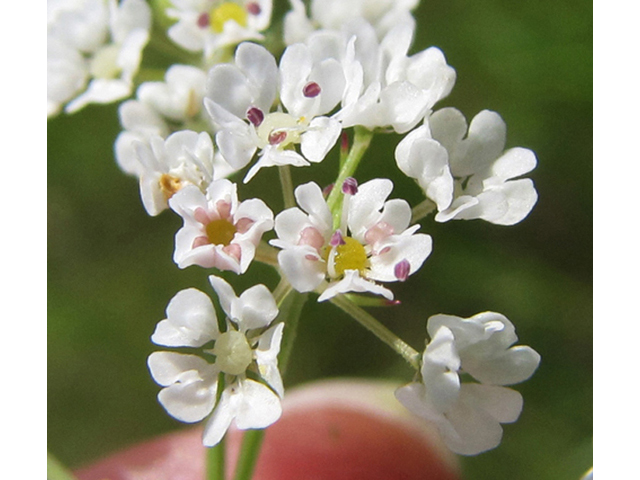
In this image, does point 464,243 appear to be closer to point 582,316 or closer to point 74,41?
point 582,316

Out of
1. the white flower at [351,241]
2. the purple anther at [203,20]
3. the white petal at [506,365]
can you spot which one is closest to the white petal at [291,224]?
Result: the white flower at [351,241]

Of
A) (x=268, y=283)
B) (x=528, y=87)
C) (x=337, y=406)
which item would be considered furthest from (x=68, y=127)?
(x=528, y=87)

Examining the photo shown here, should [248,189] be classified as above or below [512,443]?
above

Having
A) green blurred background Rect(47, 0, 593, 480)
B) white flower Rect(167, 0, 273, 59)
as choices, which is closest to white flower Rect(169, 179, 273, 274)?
white flower Rect(167, 0, 273, 59)

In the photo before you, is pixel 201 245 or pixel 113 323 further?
pixel 113 323

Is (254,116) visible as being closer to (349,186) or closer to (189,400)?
(349,186)

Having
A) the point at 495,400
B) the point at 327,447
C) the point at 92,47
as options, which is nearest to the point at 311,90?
the point at 495,400
